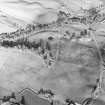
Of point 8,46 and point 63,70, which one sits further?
point 8,46

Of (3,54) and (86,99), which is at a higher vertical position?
(3,54)

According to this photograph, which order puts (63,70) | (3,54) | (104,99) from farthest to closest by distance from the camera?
(3,54), (63,70), (104,99)

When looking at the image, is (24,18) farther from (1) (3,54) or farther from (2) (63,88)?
(2) (63,88)

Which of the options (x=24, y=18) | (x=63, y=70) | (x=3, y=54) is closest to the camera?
(x=63, y=70)

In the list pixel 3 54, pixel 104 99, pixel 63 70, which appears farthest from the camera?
pixel 3 54

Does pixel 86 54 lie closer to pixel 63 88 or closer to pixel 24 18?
pixel 63 88

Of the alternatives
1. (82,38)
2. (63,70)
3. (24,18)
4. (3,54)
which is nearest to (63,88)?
(63,70)

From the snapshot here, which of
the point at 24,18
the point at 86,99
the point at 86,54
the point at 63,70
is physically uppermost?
the point at 24,18

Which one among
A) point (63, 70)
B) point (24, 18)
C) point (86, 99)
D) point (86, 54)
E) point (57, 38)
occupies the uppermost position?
point (24, 18)

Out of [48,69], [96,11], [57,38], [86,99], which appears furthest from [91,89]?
[96,11]
